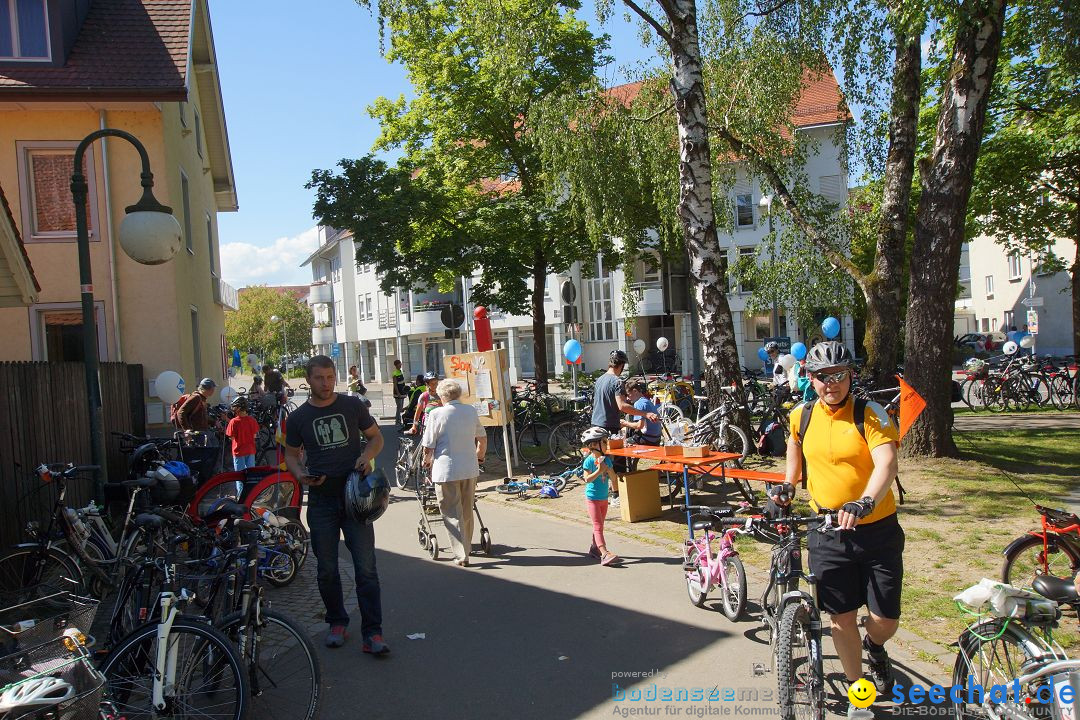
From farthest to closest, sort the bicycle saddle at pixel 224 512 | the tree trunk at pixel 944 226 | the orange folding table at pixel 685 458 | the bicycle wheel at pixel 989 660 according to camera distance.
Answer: the tree trunk at pixel 944 226, the orange folding table at pixel 685 458, the bicycle saddle at pixel 224 512, the bicycle wheel at pixel 989 660

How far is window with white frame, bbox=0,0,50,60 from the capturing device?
43.5 ft

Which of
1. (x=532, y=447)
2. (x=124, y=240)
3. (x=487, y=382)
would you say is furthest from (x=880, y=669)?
(x=532, y=447)

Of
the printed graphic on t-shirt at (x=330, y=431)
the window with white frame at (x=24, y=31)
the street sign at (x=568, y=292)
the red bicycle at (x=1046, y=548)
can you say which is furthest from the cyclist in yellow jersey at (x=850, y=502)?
the window with white frame at (x=24, y=31)

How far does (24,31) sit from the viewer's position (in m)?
13.3

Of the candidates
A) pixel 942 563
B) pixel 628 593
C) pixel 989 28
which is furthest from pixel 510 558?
pixel 989 28

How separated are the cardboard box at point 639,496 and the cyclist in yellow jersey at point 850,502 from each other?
5042mm

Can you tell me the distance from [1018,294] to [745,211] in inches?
712

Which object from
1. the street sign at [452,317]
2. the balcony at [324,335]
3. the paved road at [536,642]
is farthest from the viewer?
the balcony at [324,335]

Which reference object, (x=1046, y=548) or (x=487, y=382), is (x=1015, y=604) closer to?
(x=1046, y=548)

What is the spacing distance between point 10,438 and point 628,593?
582 centimetres

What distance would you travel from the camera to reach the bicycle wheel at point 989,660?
11.5ft

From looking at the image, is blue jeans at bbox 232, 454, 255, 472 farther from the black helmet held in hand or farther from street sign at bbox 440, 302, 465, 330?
the black helmet held in hand

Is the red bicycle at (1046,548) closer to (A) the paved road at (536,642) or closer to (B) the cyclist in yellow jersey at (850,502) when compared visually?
(A) the paved road at (536,642)

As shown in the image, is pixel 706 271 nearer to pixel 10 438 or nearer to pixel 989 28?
pixel 989 28
